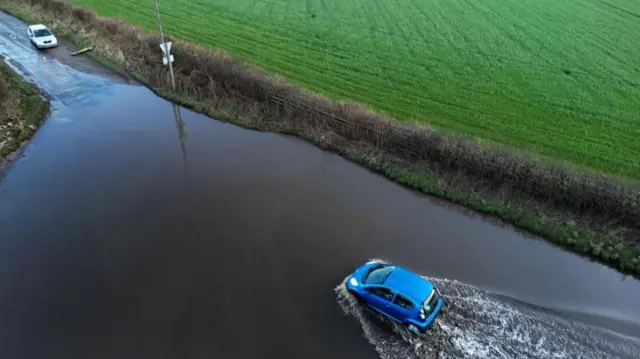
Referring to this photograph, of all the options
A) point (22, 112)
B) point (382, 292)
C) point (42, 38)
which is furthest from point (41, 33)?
point (382, 292)

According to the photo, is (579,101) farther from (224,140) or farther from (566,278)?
(224,140)

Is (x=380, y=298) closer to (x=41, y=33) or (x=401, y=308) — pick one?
(x=401, y=308)

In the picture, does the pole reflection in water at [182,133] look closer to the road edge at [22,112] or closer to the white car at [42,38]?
the road edge at [22,112]

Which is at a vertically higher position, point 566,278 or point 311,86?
point 311,86

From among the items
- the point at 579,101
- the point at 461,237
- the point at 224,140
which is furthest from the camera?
the point at 579,101

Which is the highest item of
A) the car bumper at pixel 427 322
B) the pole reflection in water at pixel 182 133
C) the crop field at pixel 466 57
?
the crop field at pixel 466 57

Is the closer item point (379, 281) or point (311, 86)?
point (379, 281)

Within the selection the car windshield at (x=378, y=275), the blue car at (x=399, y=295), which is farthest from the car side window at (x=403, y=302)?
the car windshield at (x=378, y=275)

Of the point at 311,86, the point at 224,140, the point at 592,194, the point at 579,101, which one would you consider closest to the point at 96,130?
the point at 224,140
